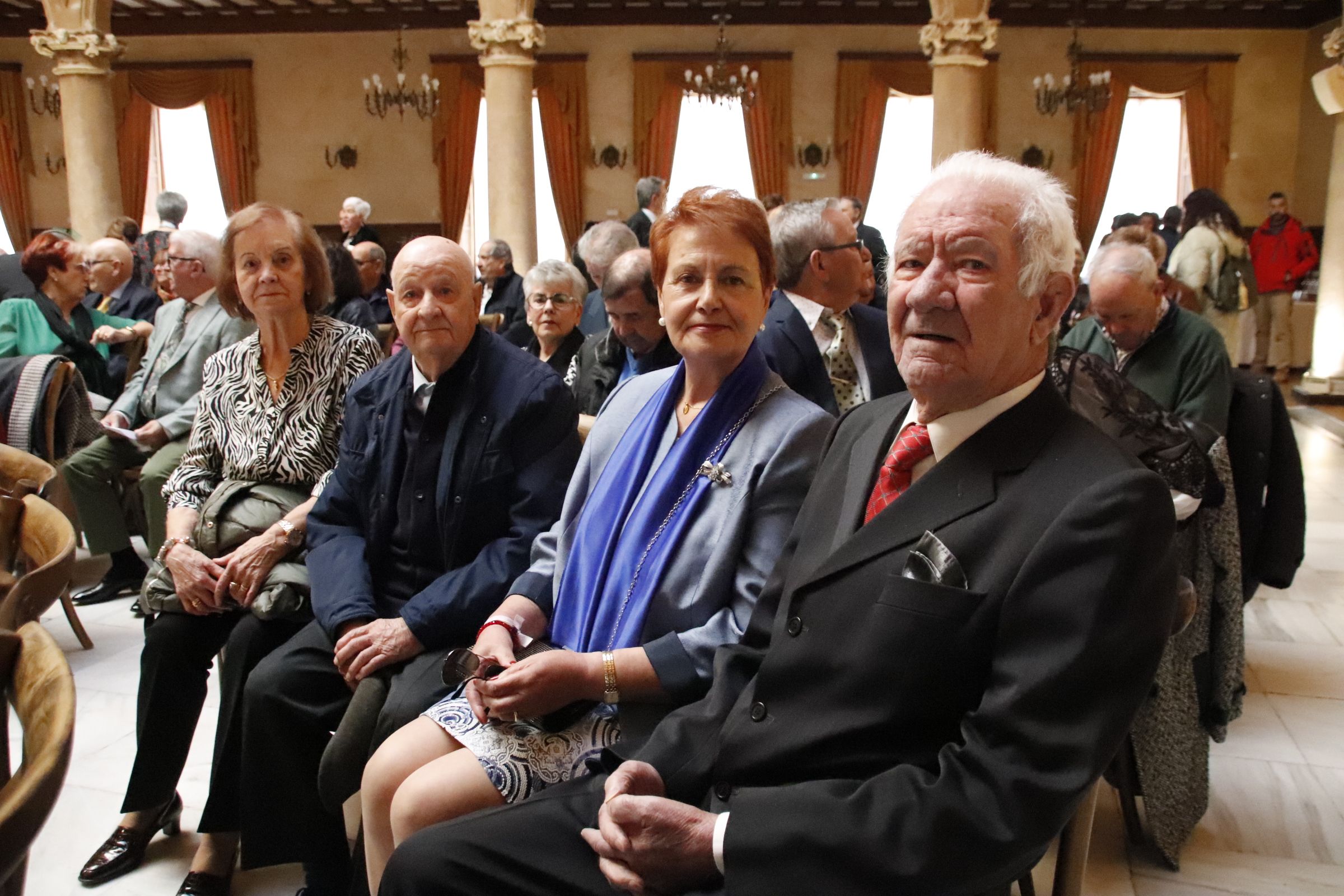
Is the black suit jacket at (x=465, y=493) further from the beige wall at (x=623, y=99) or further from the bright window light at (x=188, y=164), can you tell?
the bright window light at (x=188, y=164)

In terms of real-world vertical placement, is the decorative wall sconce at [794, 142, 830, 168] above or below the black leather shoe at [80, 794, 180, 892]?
above

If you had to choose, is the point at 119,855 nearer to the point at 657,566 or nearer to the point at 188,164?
the point at 657,566

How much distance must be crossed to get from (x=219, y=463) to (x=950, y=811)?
2.29 m

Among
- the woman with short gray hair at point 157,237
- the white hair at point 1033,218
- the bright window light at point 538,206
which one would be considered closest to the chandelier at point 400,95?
the bright window light at point 538,206

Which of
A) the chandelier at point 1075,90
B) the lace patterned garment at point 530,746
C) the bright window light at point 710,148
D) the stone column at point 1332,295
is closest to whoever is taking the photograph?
the lace patterned garment at point 530,746

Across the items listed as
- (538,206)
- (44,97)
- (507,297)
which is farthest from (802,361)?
(44,97)

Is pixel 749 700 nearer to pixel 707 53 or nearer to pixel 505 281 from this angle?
pixel 505 281

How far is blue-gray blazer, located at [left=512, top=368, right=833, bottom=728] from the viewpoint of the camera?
186cm

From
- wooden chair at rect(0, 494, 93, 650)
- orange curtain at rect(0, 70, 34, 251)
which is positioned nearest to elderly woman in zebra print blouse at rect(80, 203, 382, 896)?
wooden chair at rect(0, 494, 93, 650)

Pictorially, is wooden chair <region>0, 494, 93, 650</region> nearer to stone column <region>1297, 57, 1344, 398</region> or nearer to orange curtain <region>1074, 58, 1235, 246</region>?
stone column <region>1297, 57, 1344, 398</region>

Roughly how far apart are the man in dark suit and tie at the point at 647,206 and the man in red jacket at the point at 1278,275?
7.97 metres

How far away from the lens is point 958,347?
1444mm

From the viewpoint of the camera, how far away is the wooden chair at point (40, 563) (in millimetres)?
1155

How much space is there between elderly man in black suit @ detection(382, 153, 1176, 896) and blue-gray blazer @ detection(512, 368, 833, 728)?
0.71 feet
